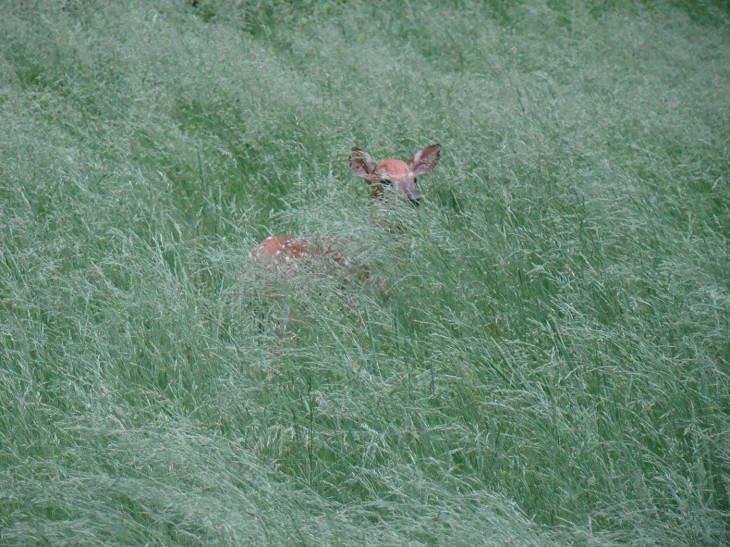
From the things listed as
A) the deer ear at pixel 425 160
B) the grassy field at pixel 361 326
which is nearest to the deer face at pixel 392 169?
the deer ear at pixel 425 160

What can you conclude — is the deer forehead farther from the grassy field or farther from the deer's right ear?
the grassy field

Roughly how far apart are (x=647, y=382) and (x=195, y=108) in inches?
176

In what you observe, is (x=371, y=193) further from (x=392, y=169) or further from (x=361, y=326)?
(x=361, y=326)

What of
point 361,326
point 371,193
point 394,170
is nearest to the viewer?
point 361,326

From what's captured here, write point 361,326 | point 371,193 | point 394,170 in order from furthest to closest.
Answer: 1. point 394,170
2. point 371,193
3. point 361,326

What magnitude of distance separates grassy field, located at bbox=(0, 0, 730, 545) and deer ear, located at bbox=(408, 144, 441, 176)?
0.45 ft

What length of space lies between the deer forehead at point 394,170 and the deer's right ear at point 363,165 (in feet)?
0.12

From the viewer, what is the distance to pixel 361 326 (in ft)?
12.4

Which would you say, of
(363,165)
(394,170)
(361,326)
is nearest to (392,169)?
(394,170)

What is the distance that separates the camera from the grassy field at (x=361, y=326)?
278 centimetres

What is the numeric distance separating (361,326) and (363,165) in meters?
1.55

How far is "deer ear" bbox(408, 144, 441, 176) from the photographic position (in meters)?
5.05

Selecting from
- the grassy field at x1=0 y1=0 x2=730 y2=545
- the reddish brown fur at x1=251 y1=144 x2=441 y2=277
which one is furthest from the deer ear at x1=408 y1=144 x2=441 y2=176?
the grassy field at x1=0 y1=0 x2=730 y2=545

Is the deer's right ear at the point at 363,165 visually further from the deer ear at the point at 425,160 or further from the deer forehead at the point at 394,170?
the deer ear at the point at 425,160
